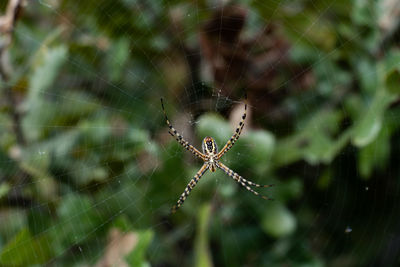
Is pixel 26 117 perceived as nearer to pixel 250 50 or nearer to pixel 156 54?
pixel 156 54

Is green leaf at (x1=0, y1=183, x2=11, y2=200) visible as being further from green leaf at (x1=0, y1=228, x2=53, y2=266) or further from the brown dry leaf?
the brown dry leaf

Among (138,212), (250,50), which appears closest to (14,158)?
(138,212)

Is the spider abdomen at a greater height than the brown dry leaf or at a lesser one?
greater

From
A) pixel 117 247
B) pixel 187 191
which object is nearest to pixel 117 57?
pixel 187 191

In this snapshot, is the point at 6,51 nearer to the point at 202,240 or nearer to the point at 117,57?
the point at 117,57

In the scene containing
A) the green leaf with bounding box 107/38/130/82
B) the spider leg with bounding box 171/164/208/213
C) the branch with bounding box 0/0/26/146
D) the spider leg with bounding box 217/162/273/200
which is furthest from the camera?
the spider leg with bounding box 217/162/273/200

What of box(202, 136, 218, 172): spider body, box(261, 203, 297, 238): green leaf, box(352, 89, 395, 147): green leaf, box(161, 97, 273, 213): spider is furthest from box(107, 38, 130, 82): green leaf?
box(352, 89, 395, 147): green leaf

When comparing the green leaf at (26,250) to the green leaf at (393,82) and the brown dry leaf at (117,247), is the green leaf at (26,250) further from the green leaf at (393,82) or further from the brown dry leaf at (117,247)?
the green leaf at (393,82)
